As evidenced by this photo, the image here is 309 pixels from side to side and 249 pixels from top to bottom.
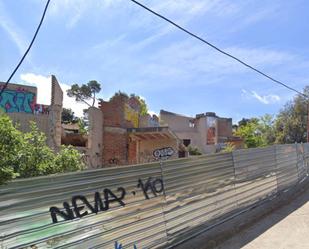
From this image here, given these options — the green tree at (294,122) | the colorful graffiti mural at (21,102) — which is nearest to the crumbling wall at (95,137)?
the colorful graffiti mural at (21,102)

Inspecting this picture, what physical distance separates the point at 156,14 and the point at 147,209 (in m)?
3.96

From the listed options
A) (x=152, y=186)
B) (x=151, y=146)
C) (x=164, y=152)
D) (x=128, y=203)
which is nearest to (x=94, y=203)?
(x=128, y=203)

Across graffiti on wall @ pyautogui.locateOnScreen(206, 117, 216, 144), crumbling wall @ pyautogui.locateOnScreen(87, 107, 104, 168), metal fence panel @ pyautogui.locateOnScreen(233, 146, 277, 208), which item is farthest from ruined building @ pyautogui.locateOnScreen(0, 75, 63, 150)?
graffiti on wall @ pyautogui.locateOnScreen(206, 117, 216, 144)

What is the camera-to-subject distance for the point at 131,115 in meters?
23.0

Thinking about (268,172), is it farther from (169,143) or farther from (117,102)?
(169,143)

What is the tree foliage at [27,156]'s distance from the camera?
4363 millimetres

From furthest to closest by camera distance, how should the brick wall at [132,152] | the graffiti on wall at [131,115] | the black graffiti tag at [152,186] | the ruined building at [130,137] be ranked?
the brick wall at [132,152] < the graffiti on wall at [131,115] < the ruined building at [130,137] < the black graffiti tag at [152,186]

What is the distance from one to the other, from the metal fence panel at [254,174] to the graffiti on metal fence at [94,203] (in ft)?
11.1

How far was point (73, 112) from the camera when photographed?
7231 cm

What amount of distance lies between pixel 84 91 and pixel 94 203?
6335 cm

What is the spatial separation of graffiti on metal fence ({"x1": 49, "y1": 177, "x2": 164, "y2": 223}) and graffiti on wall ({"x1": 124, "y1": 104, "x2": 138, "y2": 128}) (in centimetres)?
1550

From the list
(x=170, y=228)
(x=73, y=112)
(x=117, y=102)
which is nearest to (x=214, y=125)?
→ (x=73, y=112)

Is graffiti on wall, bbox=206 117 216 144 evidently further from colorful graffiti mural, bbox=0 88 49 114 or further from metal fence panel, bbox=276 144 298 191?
metal fence panel, bbox=276 144 298 191

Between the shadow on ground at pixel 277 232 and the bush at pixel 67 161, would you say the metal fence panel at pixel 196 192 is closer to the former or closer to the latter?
the shadow on ground at pixel 277 232
